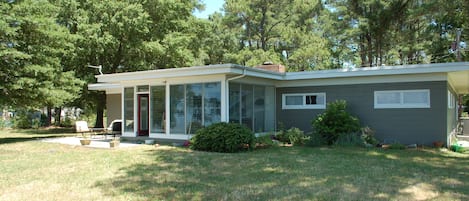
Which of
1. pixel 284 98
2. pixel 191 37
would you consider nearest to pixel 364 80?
pixel 284 98

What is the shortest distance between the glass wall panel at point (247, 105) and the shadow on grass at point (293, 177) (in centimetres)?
290

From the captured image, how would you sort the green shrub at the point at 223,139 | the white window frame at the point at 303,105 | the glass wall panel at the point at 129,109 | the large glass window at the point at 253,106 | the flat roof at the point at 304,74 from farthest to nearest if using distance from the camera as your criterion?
the glass wall panel at the point at 129,109 < the white window frame at the point at 303,105 < the large glass window at the point at 253,106 < the flat roof at the point at 304,74 < the green shrub at the point at 223,139

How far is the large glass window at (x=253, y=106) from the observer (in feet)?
38.4

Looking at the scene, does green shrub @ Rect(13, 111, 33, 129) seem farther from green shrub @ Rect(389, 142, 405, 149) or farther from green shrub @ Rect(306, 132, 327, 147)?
green shrub @ Rect(389, 142, 405, 149)

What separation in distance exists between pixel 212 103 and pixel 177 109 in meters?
1.43

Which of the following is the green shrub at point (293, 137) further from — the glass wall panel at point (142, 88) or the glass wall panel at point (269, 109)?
the glass wall panel at point (142, 88)

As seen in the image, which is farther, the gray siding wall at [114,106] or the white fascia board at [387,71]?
the gray siding wall at [114,106]

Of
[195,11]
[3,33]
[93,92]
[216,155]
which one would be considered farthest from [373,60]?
[3,33]

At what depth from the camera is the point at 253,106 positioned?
12.6 metres

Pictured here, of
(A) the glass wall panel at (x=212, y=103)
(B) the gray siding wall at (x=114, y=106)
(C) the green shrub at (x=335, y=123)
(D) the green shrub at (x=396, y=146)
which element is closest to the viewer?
(D) the green shrub at (x=396, y=146)

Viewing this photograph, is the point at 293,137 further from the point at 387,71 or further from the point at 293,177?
the point at 293,177

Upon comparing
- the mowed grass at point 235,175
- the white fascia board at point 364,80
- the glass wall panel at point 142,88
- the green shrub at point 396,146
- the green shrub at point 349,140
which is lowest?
the mowed grass at point 235,175

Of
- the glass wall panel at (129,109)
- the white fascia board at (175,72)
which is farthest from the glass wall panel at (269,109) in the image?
the glass wall panel at (129,109)

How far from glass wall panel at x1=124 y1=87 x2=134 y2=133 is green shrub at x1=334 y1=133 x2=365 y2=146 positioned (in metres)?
7.53
